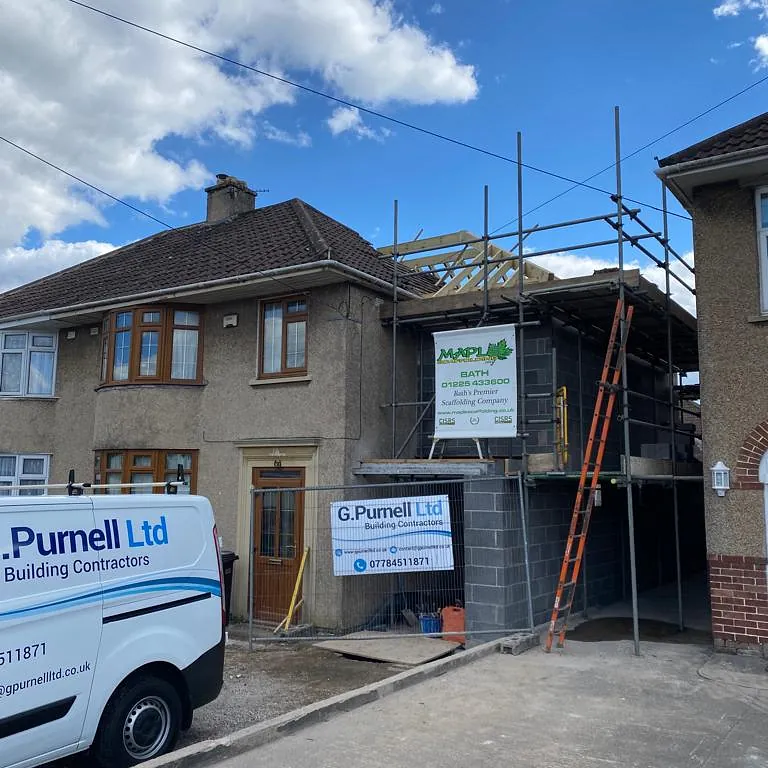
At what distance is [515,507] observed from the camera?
995cm

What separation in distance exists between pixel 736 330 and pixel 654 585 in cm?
745

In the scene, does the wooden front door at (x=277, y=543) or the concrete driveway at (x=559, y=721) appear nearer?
the concrete driveway at (x=559, y=721)

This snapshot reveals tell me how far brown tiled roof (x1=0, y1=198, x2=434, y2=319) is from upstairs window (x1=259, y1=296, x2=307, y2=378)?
17.7 inches

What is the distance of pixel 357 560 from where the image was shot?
1010 centimetres

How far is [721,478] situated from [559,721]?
12.3 ft

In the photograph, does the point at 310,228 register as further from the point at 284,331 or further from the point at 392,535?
the point at 392,535

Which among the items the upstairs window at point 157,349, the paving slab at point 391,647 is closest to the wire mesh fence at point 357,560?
the paving slab at point 391,647

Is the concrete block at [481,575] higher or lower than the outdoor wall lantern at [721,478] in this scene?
lower

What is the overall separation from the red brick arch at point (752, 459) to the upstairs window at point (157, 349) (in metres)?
8.34

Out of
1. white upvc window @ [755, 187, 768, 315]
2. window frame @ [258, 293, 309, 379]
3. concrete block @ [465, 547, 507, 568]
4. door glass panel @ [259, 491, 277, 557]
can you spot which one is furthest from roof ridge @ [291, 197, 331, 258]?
white upvc window @ [755, 187, 768, 315]

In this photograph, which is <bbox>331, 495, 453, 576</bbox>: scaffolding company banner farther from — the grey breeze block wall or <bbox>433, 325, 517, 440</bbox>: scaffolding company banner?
<bbox>433, 325, 517, 440</bbox>: scaffolding company banner

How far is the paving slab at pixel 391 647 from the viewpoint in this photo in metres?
8.99

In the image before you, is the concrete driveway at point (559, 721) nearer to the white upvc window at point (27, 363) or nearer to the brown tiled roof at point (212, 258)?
the brown tiled roof at point (212, 258)

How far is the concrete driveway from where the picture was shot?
5.39 m
